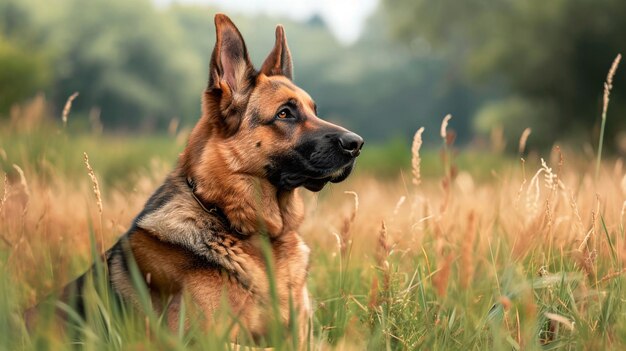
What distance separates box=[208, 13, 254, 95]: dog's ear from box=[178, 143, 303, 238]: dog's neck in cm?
47

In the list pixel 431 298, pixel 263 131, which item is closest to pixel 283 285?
pixel 431 298

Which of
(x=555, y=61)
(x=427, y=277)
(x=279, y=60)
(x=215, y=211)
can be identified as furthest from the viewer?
(x=555, y=61)

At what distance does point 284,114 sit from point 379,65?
163 feet

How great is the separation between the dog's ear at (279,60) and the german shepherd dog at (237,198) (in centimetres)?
4

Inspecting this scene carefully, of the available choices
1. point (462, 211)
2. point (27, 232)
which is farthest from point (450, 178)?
point (27, 232)

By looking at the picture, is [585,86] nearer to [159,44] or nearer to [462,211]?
[462,211]

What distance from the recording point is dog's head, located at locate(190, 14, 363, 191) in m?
3.81

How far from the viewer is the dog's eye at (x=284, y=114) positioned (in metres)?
3.94

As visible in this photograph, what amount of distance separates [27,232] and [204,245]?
2007 mm

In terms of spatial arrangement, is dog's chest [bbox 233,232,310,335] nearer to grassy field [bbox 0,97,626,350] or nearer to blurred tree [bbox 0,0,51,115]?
grassy field [bbox 0,97,626,350]

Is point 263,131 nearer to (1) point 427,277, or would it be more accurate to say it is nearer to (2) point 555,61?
(1) point 427,277

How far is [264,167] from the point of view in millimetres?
3854

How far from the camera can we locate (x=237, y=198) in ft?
12.1

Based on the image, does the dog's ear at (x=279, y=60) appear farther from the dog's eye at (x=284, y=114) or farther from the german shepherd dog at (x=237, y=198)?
the dog's eye at (x=284, y=114)
